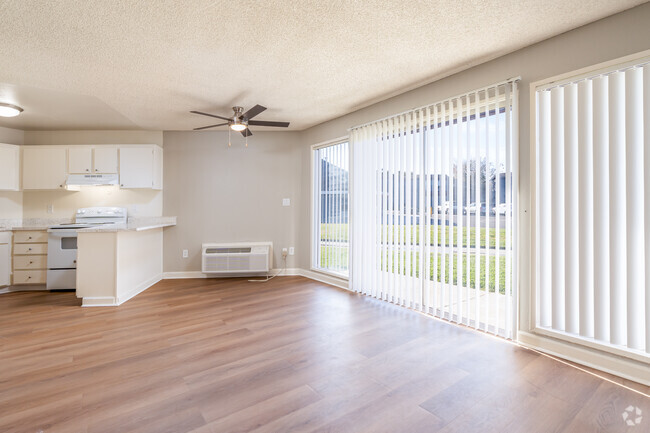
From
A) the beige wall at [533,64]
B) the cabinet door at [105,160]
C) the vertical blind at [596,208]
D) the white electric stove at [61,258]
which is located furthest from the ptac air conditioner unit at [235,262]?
the vertical blind at [596,208]

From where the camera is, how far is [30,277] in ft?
14.1

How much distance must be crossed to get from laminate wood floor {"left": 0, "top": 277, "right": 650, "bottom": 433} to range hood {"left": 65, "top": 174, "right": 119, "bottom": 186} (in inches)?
81.1

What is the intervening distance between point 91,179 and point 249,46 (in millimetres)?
3721

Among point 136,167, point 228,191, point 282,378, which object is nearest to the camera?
point 282,378

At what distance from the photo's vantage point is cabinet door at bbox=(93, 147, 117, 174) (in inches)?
183

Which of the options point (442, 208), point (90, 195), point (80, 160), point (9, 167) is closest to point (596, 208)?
point (442, 208)

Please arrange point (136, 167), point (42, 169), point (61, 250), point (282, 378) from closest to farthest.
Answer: point (282, 378)
point (61, 250)
point (42, 169)
point (136, 167)

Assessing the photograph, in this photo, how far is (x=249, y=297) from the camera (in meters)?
3.91

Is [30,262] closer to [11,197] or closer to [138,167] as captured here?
[11,197]

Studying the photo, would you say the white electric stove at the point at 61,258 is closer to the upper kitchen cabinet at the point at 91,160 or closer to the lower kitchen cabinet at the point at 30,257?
the lower kitchen cabinet at the point at 30,257

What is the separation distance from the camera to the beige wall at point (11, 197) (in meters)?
4.63

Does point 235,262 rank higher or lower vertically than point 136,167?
lower

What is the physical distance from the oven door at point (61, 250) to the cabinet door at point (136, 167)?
99 cm

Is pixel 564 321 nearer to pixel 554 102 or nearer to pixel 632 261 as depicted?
pixel 632 261
